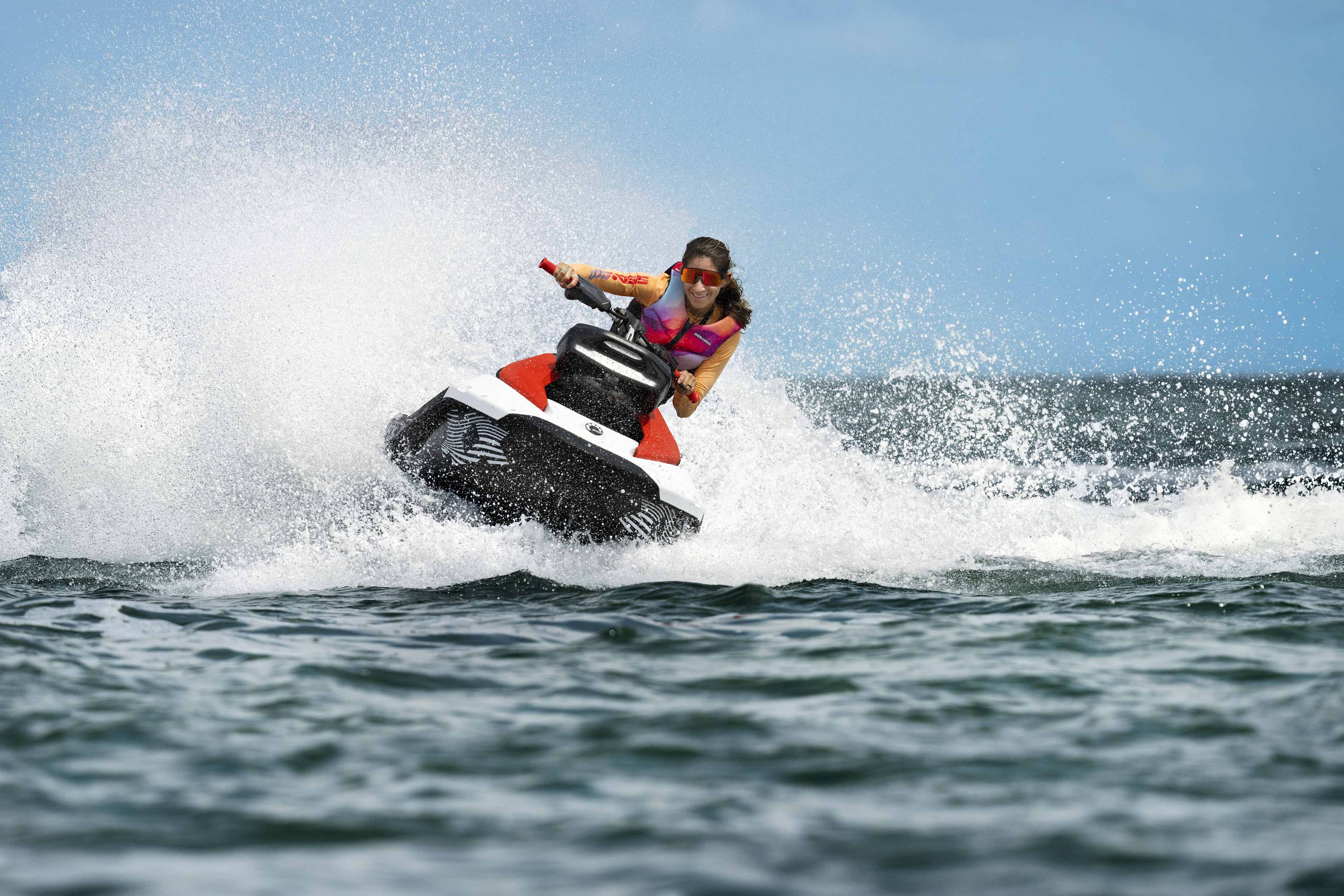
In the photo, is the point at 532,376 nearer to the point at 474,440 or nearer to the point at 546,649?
the point at 474,440

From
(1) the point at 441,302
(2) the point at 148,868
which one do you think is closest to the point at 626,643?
(2) the point at 148,868

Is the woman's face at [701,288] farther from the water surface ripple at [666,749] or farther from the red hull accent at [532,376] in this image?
the water surface ripple at [666,749]

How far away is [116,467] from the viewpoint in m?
8.10

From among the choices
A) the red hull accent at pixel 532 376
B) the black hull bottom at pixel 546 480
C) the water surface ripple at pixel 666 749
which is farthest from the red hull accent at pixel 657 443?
the water surface ripple at pixel 666 749

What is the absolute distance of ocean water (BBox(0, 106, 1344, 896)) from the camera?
2.49 metres

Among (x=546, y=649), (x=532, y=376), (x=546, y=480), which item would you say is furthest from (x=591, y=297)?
(x=546, y=649)

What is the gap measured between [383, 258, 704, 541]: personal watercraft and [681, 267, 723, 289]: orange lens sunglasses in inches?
15.2

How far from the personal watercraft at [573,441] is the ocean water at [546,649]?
0.20m

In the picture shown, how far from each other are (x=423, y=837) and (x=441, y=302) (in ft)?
25.9

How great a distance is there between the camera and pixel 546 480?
633 cm

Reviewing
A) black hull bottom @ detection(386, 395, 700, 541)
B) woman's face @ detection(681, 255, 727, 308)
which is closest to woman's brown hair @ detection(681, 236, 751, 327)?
woman's face @ detection(681, 255, 727, 308)

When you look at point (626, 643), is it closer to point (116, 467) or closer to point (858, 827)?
point (858, 827)

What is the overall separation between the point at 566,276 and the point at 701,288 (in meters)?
0.85

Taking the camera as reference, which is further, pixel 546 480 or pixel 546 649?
pixel 546 480
